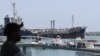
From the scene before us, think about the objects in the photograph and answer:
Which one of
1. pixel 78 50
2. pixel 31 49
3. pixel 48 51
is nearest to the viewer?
pixel 78 50

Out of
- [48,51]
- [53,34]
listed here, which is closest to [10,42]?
[48,51]

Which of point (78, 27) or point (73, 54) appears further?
point (78, 27)

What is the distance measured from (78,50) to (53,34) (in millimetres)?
79381

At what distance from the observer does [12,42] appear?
475 cm

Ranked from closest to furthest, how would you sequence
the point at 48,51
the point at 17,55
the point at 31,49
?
the point at 17,55, the point at 31,49, the point at 48,51

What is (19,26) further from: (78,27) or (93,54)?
(78,27)

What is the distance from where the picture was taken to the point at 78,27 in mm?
89875

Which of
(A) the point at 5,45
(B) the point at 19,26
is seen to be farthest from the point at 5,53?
(B) the point at 19,26

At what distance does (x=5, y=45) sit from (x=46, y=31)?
295ft

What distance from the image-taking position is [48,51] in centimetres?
1243

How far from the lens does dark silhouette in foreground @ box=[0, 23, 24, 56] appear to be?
A: 470cm

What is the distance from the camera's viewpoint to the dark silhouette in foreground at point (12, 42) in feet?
15.4

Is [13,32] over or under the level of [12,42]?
over

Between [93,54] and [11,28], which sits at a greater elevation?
[11,28]
